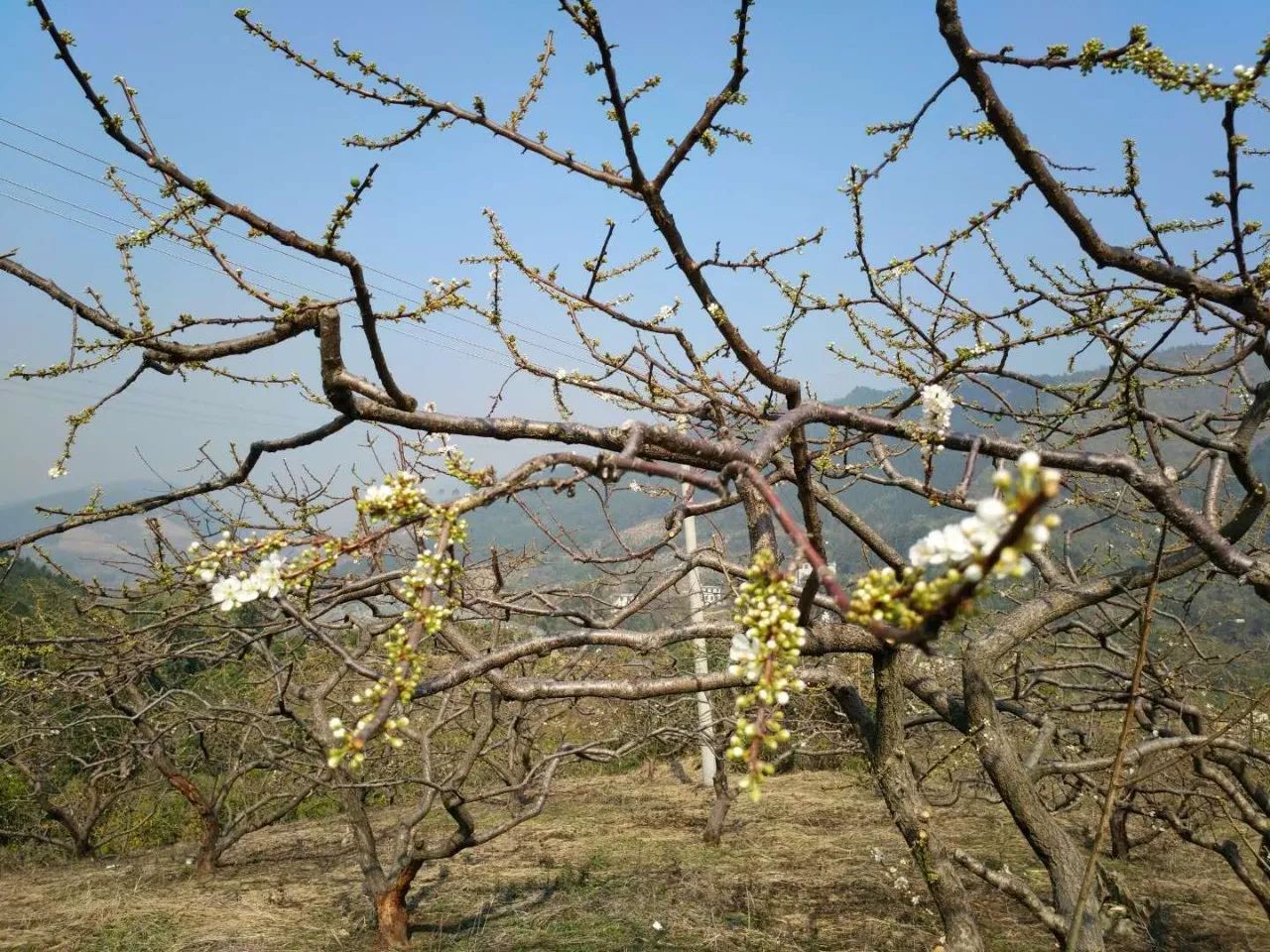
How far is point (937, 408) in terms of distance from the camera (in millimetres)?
1973

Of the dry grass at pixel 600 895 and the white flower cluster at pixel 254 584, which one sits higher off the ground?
the white flower cluster at pixel 254 584

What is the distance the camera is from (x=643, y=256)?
3246mm

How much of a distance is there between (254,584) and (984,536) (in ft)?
3.21

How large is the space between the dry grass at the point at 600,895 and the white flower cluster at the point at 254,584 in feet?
14.2

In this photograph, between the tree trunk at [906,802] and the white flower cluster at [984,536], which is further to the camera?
the tree trunk at [906,802]

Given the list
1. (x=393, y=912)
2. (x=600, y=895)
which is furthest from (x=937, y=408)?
(x=600, y=895)

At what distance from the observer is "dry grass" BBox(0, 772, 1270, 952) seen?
4652mm

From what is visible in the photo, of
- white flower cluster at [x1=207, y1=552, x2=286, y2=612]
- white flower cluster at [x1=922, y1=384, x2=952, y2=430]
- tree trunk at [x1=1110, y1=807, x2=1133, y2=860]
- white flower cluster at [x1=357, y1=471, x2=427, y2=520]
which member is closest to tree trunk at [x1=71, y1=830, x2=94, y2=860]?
white flower cluster at [x1=207, y1=552, x2=286, y2=612]

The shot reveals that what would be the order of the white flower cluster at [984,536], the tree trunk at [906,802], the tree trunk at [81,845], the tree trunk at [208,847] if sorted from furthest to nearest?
the tree trunk at [81,845] → the tree trunk at [208,847] → the tree trunk at [906,802] → the white flower cluster at [984,536]

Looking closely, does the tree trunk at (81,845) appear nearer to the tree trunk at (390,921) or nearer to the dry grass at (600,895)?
the dry grass at (600,895)

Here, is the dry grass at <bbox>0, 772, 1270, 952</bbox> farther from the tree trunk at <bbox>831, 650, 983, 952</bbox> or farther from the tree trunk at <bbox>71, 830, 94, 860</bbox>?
the tree trunk at <bbox>831, 650, 983, 952</bbox>

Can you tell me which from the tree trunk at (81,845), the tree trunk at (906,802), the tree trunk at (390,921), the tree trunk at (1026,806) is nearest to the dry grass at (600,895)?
the tree trunk at (390,921)

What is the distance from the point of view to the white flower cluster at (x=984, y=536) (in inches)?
23.5

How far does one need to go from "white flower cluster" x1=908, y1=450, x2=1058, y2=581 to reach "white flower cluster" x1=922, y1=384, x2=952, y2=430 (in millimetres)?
1348
